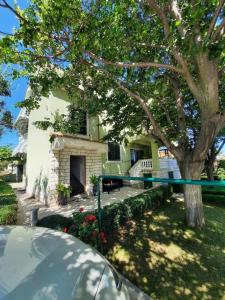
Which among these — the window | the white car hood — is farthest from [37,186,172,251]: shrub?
the window

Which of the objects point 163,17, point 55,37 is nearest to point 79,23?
point 55,37

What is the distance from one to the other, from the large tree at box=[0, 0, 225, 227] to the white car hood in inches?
151

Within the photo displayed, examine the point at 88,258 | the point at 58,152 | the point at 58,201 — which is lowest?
the point at 58,201

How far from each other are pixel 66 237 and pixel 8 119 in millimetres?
10909

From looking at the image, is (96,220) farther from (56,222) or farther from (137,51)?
(137,51)

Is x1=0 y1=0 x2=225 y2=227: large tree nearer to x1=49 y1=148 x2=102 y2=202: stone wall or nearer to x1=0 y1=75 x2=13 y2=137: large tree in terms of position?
x1=49 y1=148 x2=102 y2=202: stone wall

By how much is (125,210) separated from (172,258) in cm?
206

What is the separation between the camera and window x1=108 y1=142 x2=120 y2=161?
14734 millimetres

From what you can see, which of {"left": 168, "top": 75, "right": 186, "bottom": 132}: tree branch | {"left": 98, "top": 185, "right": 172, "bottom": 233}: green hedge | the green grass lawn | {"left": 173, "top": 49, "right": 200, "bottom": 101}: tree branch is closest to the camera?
the green grass lawn

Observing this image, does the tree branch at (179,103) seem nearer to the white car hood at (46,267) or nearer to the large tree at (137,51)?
the large tree at (137,51)

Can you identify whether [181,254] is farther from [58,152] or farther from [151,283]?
[58,152]

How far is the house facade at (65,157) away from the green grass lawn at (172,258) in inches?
196

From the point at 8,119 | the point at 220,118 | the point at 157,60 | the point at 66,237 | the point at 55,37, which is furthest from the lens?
the point at 8,119

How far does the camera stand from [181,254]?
4555mm
